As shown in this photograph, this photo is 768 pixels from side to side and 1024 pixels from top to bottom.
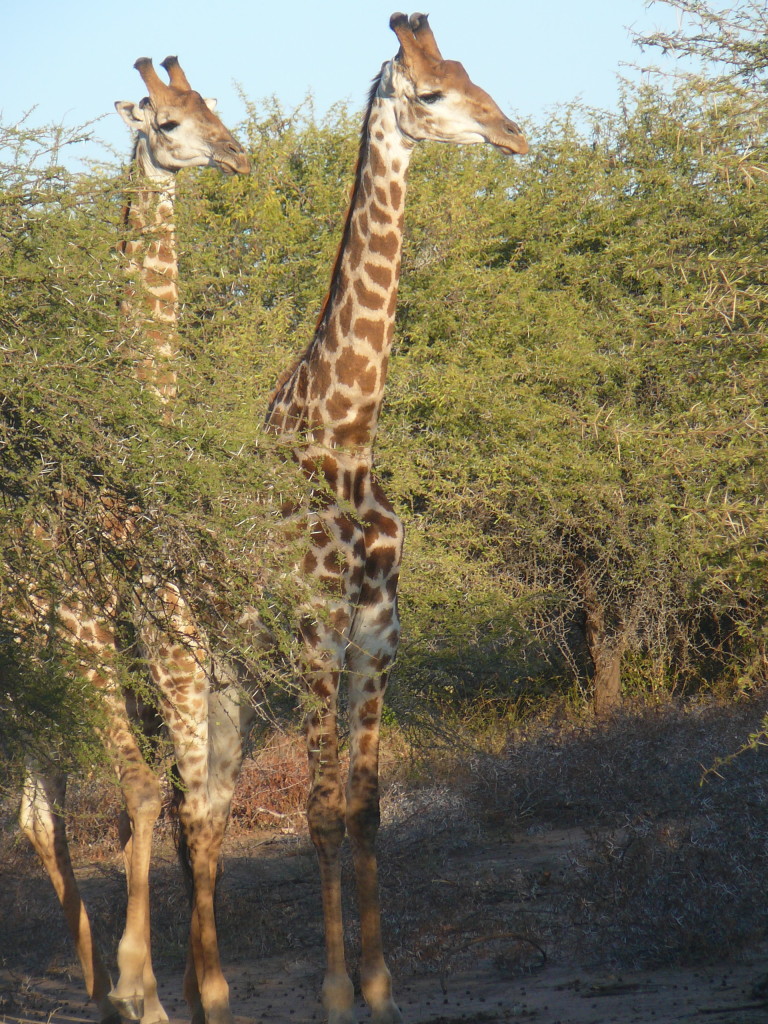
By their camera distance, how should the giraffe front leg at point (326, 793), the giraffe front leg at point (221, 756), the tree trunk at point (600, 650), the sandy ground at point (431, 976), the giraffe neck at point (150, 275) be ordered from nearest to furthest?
the giraffe neck at point (150, 275) → the sandy ground at point (431, 976) → the giraffe front leg at point (326, 793) → the giraffe front leg at point (221, 756) → the tree trunk at point (600, 650)

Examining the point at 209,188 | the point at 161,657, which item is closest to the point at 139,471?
the point at 161,657

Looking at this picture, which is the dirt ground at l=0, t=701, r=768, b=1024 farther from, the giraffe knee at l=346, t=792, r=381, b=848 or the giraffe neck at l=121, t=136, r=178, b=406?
the giraffe neck at l=121, t=136, r=178, b=406

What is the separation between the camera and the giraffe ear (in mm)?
6562

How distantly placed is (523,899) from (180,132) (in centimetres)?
481

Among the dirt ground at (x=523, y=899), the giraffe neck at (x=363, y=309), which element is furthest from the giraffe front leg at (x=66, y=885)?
the giraffe neck at (x=363, y=309)

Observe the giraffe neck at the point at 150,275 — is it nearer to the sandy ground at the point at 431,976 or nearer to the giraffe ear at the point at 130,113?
the giraffe ear at the point at 130,113

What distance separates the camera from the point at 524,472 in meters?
11.7

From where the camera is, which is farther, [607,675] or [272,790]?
[607,675]

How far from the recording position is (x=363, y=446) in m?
5.83

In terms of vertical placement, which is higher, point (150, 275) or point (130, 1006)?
point (150, 275)

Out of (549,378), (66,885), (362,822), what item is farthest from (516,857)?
(549,378)

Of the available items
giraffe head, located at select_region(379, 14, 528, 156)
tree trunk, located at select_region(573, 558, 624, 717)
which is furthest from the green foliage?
giraffe head, located at select_region(379, 14, 528, 156)

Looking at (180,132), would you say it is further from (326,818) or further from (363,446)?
(326,818)

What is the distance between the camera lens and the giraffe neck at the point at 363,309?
5832 millimetres
